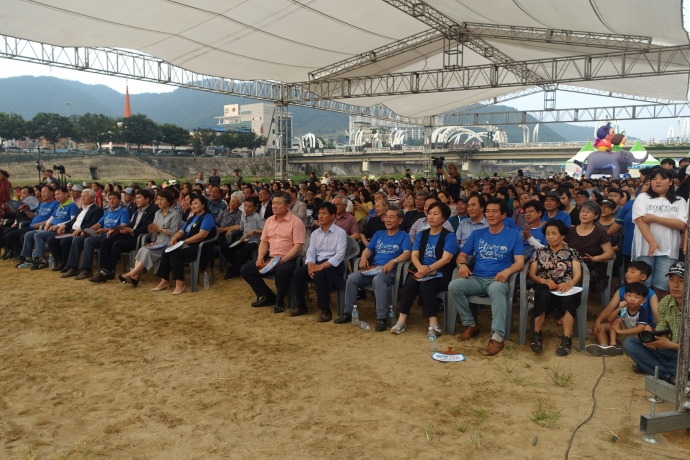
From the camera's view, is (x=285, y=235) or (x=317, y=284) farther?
(x=285, y=235)

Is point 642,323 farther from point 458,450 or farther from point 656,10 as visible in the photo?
point 656,10

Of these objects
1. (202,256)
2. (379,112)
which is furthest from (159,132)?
(202,256)

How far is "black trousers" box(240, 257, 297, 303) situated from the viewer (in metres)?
4.64

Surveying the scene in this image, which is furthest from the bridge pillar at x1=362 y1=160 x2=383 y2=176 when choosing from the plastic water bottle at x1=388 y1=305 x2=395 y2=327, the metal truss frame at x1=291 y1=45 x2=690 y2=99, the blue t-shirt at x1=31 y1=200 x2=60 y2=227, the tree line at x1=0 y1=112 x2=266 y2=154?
the plastic water bottle at x1=388 y1=305 x2=395 y2=327

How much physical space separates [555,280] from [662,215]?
3.28 feet

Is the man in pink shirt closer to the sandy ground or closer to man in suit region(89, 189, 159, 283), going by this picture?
the sandy ground

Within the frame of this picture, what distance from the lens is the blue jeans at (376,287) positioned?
13.5 ft

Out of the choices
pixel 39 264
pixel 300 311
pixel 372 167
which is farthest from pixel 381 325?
pixel 372 167

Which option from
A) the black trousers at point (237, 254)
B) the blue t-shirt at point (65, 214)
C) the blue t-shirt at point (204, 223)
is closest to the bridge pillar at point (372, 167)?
the blue t-shirt at point (65, 214)

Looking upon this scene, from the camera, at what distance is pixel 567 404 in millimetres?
2764

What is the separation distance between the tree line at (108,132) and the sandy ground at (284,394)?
54348mm

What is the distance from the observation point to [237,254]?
6.05 m

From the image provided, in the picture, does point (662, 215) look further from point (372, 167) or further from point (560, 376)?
point (372, 167)

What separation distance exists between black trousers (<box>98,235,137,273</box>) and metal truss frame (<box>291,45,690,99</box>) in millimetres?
10340
